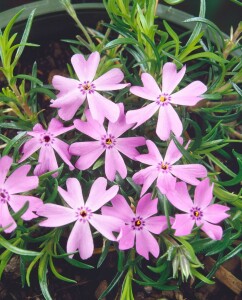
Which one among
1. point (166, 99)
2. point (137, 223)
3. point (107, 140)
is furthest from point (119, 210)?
point (166, 99)

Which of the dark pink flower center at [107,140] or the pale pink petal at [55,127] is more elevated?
the pale pink petal at [55,127]

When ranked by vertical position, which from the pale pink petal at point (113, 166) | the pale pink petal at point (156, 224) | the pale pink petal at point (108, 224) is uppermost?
the pale pink petal at point (113, 166)

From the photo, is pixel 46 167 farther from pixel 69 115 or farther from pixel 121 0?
pixel 121 0

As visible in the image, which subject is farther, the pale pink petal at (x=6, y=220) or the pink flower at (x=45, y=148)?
the pink flower at (x=45, y=148)

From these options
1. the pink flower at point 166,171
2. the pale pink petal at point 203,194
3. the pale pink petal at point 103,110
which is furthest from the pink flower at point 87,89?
the pale pink petal at point 203,194

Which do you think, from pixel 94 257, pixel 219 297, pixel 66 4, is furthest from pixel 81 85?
pixel 219 297

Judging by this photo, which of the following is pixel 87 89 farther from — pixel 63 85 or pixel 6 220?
pixel 6 220

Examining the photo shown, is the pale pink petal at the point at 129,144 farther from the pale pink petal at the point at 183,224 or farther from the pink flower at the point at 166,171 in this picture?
the pale pink petal at the point at 183,224

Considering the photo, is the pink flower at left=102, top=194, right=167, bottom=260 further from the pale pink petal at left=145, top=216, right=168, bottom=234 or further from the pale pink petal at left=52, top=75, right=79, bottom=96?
the pale pink petal at left=52, top=75, right=79, bottom=96
